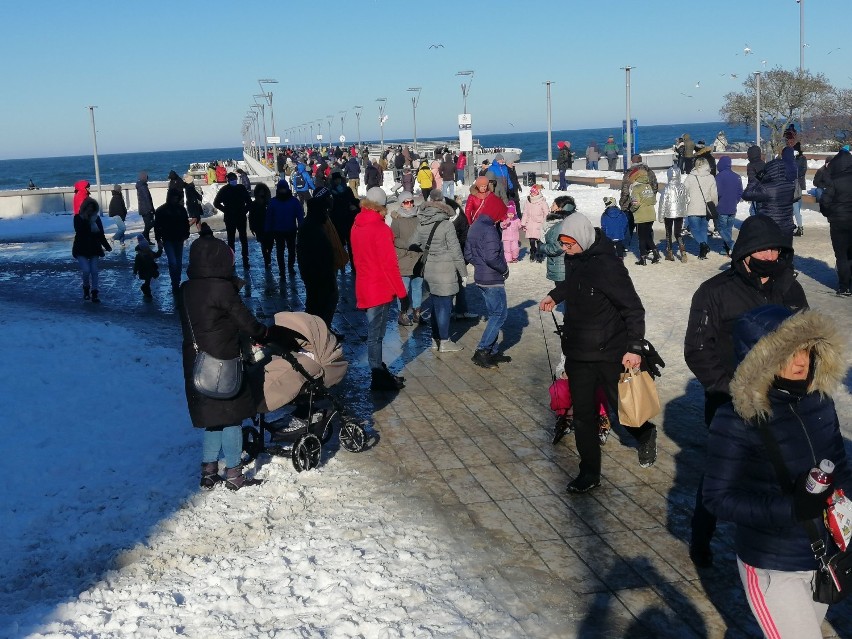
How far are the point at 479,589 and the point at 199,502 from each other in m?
2.32

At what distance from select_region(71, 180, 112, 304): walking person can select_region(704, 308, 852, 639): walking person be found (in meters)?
12.7

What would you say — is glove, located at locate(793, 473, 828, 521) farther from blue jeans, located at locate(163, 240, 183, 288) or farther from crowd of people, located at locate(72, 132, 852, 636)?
blue jeans, located at locate(163, 240, 183, 288)

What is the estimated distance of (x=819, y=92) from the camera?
1832 inches

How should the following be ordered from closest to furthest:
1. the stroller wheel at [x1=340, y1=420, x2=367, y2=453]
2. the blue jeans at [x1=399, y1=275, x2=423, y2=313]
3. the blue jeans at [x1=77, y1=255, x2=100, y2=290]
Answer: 1. the stroller wheel at [x1=340, y1=420, x2=367, y2=453]
2. the blue jeans at [x1=399, y1=275, x2=423, y2=313]
3. the blue jeans at [x1=77, y1=255, x2=100, y2=290]

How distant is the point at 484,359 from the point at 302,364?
331 cm

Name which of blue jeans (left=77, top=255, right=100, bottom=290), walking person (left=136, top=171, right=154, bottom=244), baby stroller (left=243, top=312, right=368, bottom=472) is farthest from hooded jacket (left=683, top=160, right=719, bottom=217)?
walking person (left=136, top=171, right=154, bottom=244)

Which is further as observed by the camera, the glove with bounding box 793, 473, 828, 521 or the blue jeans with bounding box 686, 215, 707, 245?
the blue jeans with bounding box 686, 215, 707, 245

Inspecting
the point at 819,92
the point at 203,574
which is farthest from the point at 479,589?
the point at 819,92

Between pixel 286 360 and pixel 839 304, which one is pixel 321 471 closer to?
pixel 286 360

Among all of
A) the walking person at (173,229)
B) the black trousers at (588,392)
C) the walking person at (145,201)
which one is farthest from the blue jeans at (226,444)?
the walking person at (145,201)

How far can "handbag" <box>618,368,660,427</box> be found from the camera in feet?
20.4

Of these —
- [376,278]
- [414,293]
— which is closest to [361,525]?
[376,278]

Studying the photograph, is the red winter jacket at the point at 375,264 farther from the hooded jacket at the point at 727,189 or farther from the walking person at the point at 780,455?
the hooded jacket at the point at 727,189

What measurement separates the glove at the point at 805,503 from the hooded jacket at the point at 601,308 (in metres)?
2.84
